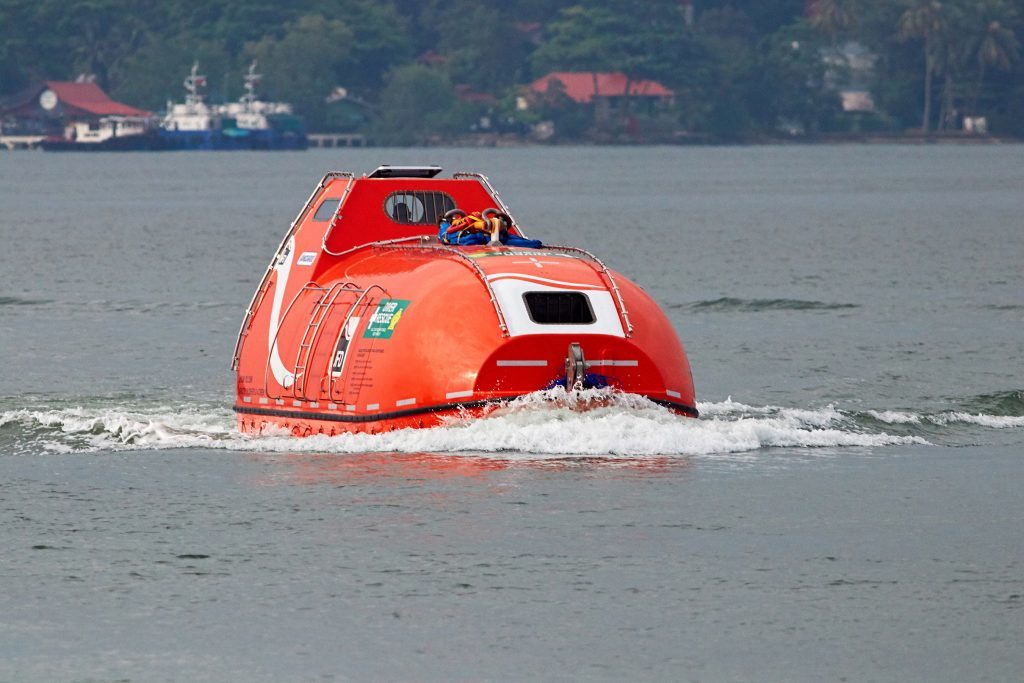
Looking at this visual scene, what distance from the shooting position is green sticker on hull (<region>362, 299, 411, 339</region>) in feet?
88.0

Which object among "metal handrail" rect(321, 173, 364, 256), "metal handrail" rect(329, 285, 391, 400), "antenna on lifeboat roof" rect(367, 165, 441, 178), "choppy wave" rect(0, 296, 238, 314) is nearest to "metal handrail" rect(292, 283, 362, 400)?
"metal handrail" rect(329, 285, 391, 400)

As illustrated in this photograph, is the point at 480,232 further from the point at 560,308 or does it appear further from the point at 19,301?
the point at 19,301

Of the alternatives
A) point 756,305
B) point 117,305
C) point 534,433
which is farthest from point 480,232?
point 117,305

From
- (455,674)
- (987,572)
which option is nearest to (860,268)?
(987,572)

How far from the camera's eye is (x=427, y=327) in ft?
86.4

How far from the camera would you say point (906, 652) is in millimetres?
18156

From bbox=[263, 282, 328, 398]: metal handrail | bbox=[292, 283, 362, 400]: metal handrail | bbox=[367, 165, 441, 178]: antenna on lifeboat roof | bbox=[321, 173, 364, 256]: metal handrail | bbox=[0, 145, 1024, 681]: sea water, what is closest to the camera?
bbox=[0, 145, 1024, 681]: sea water

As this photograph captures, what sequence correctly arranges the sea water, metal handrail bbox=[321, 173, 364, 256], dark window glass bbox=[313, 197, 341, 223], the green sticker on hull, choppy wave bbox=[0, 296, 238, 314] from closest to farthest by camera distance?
the sea water < the green sticker on hull < metal handrail bbox=[321, 173, 364, 256] < dark window glass bbox=[313, 197, 341, 223] < choppy wave bbox=[0, 296, 238, 314]

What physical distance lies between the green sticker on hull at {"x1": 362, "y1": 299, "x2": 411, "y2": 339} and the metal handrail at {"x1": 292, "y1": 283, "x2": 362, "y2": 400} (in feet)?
3.35

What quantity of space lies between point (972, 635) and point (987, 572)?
2.48 meters

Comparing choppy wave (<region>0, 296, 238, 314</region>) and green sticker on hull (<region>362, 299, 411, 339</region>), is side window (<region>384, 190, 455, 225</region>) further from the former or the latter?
choppy wave (<region>0, 296, 238, 314</region>)

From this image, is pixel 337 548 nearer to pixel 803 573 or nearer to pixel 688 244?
pixel 803 573

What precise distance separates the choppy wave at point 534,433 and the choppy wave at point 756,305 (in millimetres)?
20073

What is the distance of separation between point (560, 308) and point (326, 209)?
17.2 feet
